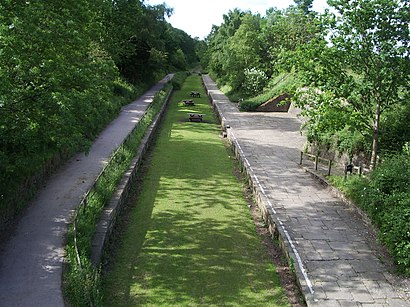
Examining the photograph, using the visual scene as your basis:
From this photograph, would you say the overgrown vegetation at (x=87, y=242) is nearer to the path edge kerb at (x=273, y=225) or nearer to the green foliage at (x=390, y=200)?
the path edge kerb at (x=273, y=225)

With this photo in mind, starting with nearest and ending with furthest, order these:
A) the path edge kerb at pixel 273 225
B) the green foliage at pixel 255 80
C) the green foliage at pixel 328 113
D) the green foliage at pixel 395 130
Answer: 1. the path edge kerb at pixel 273 225
2. the green foliage at pixel 328 113
3. the green foliage at pixel 395 130
4. the green foliage at pixel 255 80

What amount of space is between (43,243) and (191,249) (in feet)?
10.7

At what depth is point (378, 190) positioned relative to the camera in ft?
32.7

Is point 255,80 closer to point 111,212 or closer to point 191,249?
point 111,212

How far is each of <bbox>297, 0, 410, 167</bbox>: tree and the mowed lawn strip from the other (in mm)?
4507

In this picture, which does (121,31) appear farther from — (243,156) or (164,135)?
(243,156)

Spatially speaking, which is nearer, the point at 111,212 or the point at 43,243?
the point at 43,243

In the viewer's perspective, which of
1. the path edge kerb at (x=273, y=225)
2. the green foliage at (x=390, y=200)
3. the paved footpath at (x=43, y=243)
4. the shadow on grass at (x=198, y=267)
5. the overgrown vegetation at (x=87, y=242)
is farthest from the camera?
the green foliage at (x=390, y=200)

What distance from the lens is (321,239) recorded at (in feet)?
30.6

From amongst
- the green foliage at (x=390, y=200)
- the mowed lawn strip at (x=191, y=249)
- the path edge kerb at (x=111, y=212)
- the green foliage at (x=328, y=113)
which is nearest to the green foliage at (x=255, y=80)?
the mowed lawn strip at (x=191, y=249)

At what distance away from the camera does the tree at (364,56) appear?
430 inches

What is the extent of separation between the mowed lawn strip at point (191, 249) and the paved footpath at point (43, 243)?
3.68 feet

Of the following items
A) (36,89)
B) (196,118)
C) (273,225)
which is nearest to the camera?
(36,89)

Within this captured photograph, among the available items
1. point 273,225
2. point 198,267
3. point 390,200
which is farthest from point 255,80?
point 198,267
